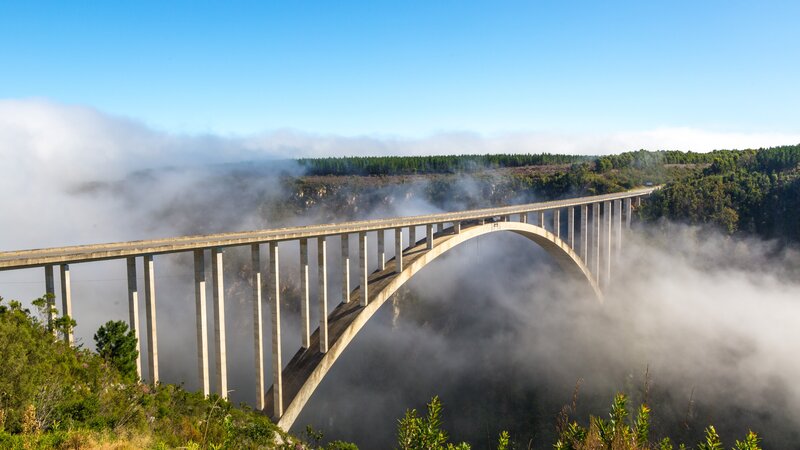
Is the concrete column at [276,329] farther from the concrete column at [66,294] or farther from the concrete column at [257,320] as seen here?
the concrete column at [66,294]

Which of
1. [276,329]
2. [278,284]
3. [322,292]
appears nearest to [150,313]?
[278,284]

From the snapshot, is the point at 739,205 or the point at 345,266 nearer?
the point at 345,266

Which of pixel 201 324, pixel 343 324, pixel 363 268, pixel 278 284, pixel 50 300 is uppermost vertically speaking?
pixel 50 300

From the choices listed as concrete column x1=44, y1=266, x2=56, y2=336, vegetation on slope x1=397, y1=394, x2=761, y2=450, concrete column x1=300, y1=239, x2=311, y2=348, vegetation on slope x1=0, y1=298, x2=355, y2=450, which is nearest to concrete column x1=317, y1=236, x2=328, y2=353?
concrete column x1=300, y1=239, x2=311, y2=348

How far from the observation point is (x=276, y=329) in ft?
79.9

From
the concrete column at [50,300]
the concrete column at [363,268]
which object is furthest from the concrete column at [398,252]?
the concrete column at [50,300]

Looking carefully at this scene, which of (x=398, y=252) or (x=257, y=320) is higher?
(x=398, y=252)

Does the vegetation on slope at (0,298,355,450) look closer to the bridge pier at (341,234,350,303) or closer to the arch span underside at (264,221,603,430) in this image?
the arch span underside at (264,221,603,430)

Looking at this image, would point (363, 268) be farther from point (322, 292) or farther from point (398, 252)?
point (398, 252)

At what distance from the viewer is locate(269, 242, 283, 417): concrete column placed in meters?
23.7

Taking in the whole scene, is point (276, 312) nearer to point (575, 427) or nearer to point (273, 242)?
point (273, 242)

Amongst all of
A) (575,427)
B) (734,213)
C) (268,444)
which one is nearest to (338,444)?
(268,444)

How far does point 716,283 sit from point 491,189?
49965 millimetres

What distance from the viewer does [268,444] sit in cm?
1823
